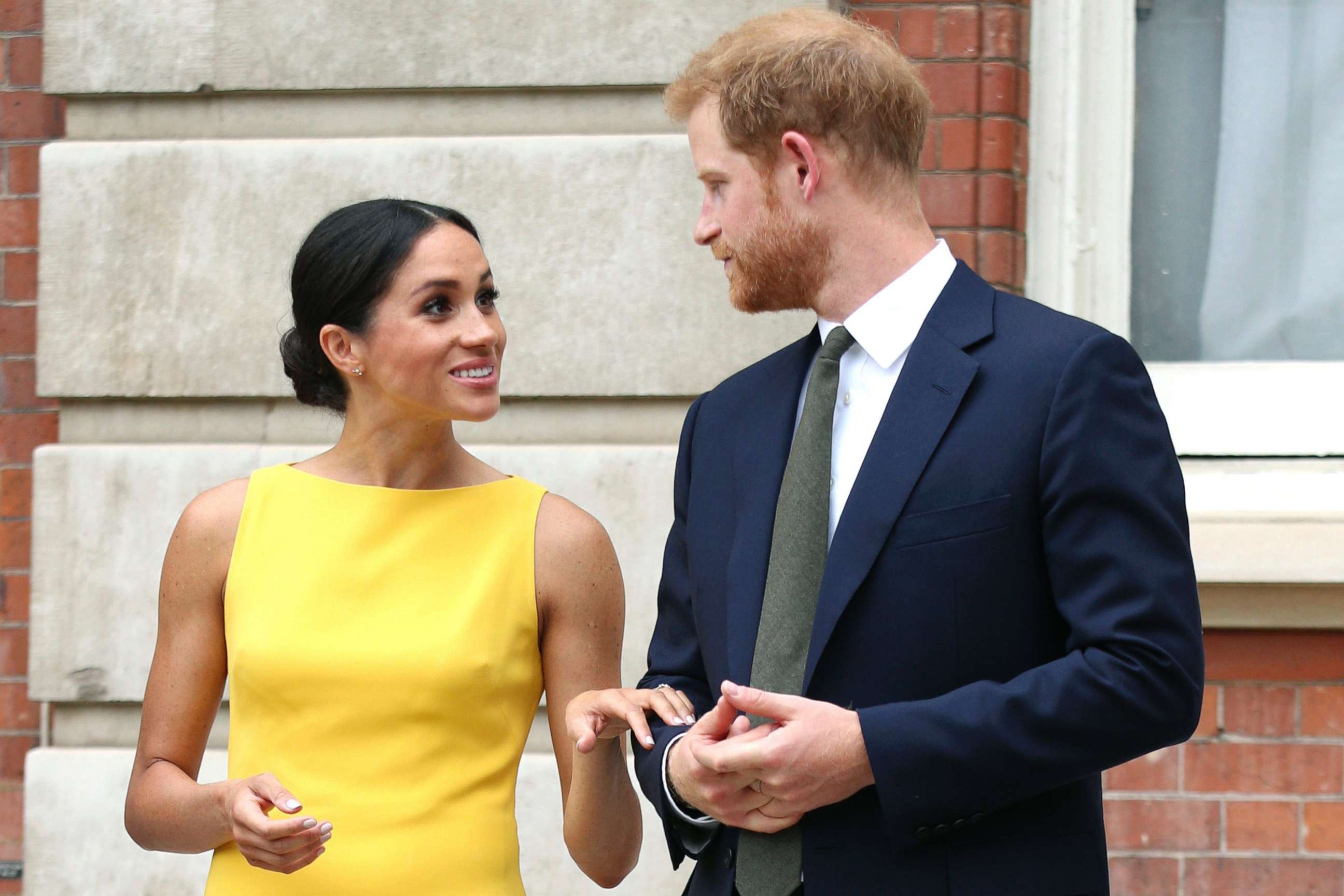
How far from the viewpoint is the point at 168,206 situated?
3289 mm

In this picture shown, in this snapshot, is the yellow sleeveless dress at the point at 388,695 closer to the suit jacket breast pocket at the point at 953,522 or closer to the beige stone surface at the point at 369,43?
the suit jacket breast pocket at the point at 953,522

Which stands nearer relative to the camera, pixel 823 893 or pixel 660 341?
pixel 823 893

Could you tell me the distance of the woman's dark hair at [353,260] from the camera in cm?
224

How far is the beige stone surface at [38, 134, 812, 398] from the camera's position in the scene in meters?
3.17

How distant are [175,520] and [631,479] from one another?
3.59ft

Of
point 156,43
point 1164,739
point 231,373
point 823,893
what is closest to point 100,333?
point 231,373

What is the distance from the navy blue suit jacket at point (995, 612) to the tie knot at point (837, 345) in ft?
0.36

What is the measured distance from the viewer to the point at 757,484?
182cm

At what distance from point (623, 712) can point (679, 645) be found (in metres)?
0.22

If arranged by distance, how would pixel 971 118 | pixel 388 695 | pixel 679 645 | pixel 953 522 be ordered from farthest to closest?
pixel 971 118
pixel 388 695
pixel 679 645
pixel 953 522

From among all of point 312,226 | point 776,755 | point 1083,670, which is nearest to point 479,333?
point 776,755

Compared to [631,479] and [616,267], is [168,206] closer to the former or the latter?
[616,267]

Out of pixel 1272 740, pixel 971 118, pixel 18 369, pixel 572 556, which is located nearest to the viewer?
pixel 572 556

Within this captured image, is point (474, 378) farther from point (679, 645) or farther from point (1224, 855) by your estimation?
point (1224, 855)
